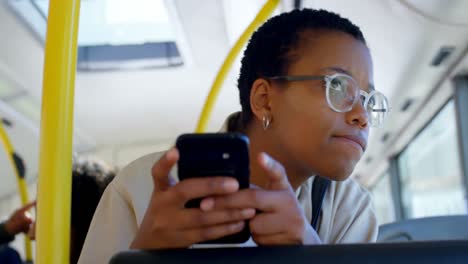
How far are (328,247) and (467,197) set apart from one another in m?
2.79

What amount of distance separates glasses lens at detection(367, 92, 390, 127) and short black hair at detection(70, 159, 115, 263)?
0.89m

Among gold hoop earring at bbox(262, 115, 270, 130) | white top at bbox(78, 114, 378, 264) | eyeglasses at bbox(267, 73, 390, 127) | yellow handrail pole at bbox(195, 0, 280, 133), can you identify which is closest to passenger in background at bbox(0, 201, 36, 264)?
yellow handrail pole at bbox(195, 0, 280, 133)

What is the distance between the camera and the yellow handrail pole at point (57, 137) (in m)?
0.92

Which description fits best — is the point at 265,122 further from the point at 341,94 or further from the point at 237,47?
the point at 237,47

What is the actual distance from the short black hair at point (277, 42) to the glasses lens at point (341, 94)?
13 centimetres

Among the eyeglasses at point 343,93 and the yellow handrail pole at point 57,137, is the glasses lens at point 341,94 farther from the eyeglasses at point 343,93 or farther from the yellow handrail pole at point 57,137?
the yellow handrail pole at point 57,137

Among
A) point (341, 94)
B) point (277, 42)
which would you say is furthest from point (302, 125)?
point (277, 42)

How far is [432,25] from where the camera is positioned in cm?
237

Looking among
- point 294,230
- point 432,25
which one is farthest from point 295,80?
point 432,25

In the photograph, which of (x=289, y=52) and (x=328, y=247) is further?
(x=289, y=52)

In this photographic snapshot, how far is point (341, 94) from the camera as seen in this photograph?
1077 mm

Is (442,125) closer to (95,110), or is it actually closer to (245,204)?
(95,110)

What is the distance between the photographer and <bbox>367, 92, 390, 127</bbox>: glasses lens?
1.11 m

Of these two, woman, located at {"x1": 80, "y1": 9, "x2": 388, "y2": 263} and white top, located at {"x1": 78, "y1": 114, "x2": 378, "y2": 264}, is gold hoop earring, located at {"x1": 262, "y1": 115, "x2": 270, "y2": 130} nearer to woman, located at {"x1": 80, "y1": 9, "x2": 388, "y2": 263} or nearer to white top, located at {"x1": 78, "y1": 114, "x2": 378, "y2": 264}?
woman, located at {"x1": 80, "y1": 9, "x2": 388, "y2": 263}
